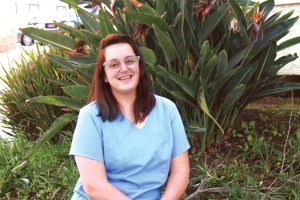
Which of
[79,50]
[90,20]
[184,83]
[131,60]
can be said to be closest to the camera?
[131,60]

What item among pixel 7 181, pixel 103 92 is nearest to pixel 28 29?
pixel 7 181

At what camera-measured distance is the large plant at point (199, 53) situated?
3.29 meters

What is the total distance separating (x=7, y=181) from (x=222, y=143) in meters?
1.74

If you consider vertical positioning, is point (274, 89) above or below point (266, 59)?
below

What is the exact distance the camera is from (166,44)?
3258 mm

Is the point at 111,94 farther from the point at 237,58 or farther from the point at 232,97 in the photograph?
the point at 237,58

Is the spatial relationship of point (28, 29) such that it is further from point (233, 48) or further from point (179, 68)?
point (233, 48)

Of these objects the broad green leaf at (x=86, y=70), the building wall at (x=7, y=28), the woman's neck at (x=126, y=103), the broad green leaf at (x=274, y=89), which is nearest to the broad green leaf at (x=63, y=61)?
the broad green leaf at (x=86, y=70)

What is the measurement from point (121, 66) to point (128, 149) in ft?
1.30

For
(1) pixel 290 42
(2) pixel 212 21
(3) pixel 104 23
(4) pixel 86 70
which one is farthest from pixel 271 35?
(4) pixel 86 70

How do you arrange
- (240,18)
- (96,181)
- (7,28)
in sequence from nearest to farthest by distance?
1. (96,181)
2. (240,18)
3. (7,28)

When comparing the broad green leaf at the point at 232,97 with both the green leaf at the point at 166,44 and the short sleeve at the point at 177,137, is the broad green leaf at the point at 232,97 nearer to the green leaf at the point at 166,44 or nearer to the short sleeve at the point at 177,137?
the green leaf at the point at 166,44

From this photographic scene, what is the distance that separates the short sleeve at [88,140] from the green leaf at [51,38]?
1.84m

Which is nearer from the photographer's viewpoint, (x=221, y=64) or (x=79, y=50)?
(x=221, y=64)
